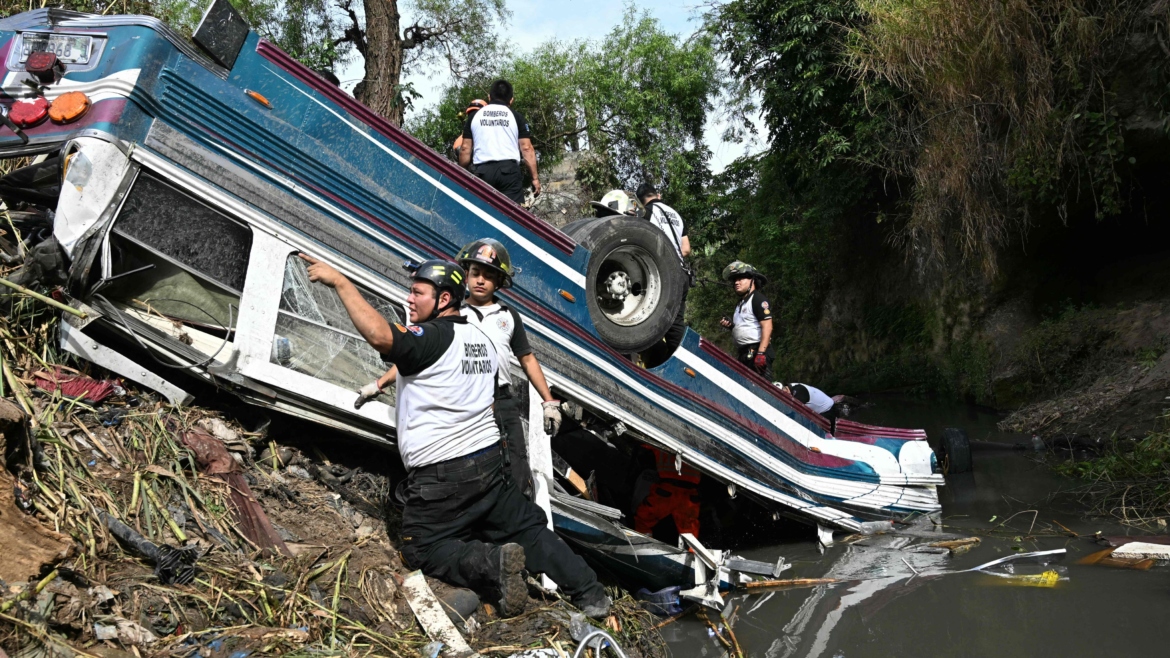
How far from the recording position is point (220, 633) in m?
2.98

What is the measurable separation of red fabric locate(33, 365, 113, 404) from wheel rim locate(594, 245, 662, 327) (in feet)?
8.56

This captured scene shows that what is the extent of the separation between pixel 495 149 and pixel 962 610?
4094mm

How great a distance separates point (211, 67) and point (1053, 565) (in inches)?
199

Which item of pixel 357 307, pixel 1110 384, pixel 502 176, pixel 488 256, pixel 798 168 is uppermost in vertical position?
pixel 798 168

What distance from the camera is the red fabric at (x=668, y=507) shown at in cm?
607

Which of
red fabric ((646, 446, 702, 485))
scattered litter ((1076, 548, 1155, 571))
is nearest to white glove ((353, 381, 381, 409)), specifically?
red fabric ((646, 446, 702, 485))

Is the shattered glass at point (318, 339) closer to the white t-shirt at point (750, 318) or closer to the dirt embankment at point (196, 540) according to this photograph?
the dirt embankment at point (196, 540)

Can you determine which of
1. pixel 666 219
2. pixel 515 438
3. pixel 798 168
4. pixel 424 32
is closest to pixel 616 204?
pixel 666 219

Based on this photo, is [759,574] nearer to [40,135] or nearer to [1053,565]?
[1053,565]

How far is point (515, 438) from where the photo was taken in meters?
4.48

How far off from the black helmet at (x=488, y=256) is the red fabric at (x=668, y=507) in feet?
7.43

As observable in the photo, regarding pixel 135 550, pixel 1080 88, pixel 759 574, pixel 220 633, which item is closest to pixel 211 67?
pixel 135 550

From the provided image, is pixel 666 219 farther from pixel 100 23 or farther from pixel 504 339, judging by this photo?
pixel 100 23

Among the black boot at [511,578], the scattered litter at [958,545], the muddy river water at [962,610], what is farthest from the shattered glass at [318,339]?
the scattered litter at [958,545]
